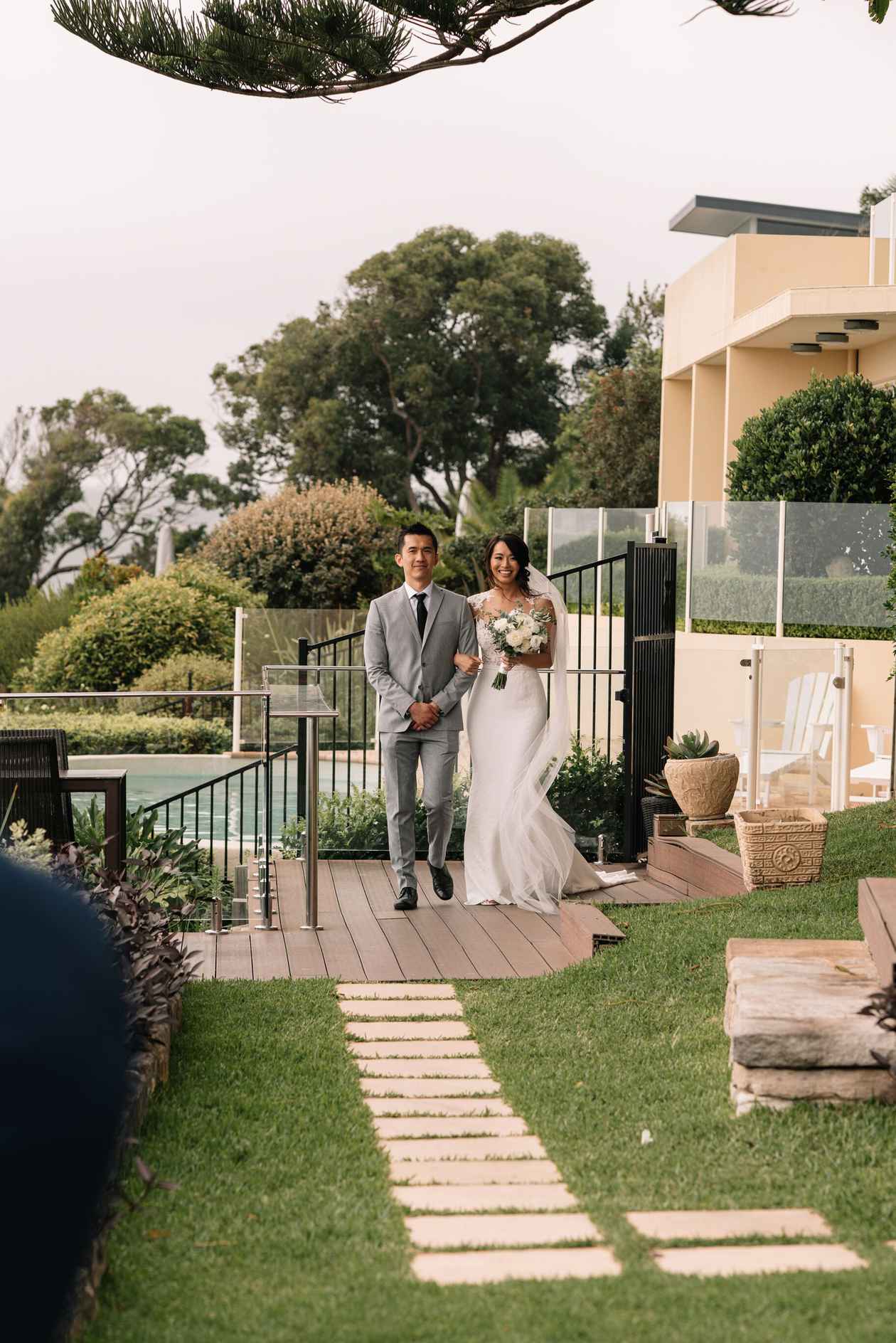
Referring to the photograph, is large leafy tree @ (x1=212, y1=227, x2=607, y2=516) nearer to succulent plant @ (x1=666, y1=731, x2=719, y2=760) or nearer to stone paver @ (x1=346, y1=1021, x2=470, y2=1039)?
succulent plant @ (x1=666, y1=731, x2=719, y2=760)

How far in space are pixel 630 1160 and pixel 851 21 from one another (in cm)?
1776

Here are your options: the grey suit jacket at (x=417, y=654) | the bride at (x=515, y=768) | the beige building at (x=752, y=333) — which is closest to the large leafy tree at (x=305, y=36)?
the bride at (x=515, y=768)

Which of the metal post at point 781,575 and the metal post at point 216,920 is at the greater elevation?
the metal post at point 781,575

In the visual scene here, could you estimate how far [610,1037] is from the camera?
4.75 metres

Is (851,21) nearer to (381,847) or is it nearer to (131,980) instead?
(381,847)

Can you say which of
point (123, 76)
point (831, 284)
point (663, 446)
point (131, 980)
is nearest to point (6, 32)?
point (123, 76)

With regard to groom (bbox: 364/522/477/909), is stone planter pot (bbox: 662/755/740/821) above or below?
below

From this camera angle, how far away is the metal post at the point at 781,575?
13.6m

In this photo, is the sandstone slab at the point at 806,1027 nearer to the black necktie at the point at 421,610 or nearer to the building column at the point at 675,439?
the black necktie at the point at 421,610

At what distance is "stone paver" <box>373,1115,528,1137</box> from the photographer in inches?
153

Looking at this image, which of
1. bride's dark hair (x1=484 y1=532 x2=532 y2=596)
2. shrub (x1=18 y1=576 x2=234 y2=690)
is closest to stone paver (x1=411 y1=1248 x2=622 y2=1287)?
bride's dark hair (x1=484 y1=532 x2=532 y2=596)

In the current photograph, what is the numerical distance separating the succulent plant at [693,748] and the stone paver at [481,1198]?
4.89m

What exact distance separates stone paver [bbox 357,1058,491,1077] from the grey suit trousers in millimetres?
2429

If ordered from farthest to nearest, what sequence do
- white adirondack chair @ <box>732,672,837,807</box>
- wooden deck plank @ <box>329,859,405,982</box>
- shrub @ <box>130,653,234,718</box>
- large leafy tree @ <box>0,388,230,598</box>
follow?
large leafy tree @ <box>0,388,230,598</box>
shrub @ <box>130,653,234,718</box>
white adirondack chair @ <box>732,672,837,807</box>
wooden deck plank @ <box>329,859,405,982</box>
